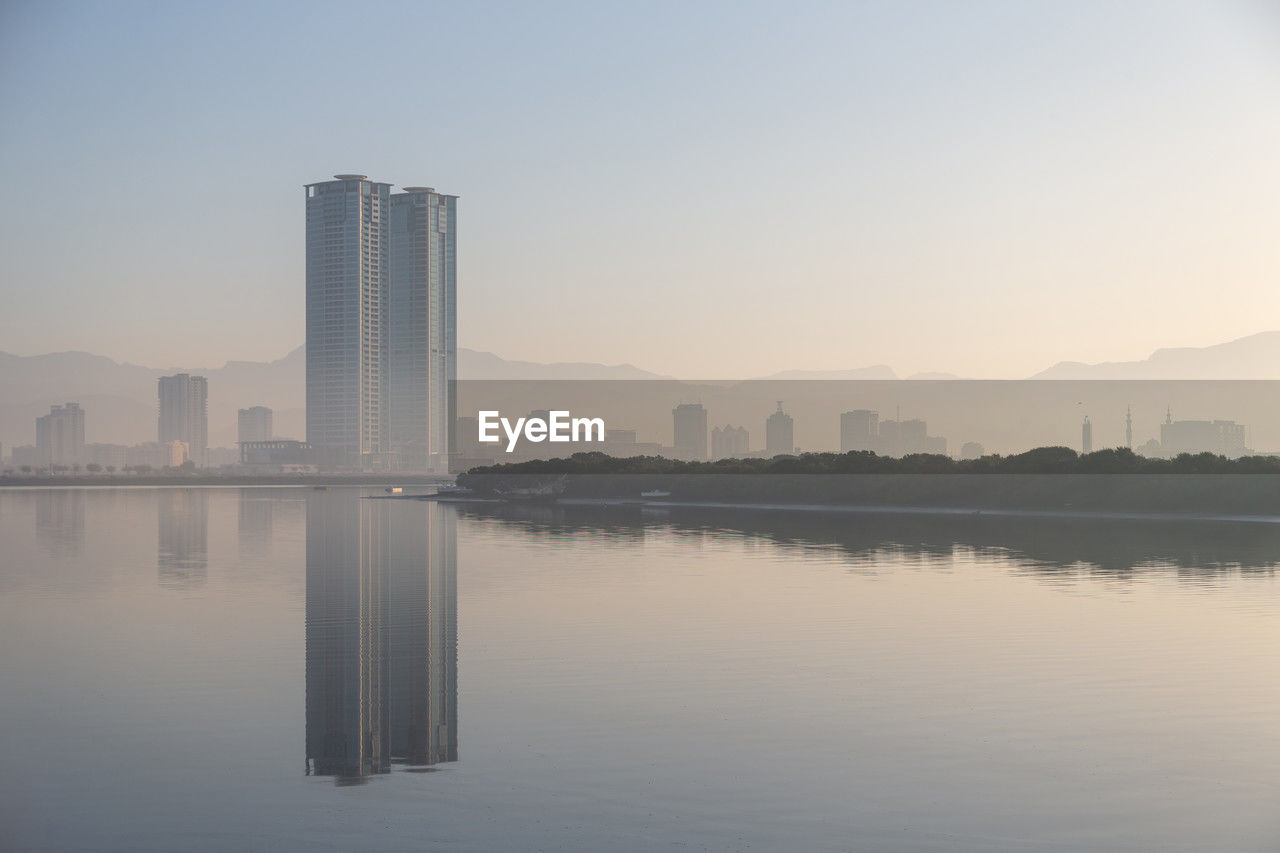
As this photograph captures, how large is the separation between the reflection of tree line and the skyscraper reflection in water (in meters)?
21.0

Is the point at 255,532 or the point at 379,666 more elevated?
the point at 379,666

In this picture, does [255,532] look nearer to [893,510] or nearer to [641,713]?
[641,713]

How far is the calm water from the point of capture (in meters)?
13.1

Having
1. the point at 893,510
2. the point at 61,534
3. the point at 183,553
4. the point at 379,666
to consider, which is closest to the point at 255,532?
the point at 61,534

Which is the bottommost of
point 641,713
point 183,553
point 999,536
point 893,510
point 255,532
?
point 893,510

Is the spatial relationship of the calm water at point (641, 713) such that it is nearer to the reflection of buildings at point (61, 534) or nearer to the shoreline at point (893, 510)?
the reflection of buildings at point (61, 534)

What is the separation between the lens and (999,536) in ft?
240

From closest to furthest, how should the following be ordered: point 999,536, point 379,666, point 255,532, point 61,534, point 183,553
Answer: point 379,666
point 183,553
point 999,536
point 61,534
point 255,532

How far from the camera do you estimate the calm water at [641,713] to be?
42.9 ft

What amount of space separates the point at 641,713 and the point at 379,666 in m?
6.83

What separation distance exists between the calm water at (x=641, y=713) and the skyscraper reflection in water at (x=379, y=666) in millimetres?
98

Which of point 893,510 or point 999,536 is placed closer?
point 999,536

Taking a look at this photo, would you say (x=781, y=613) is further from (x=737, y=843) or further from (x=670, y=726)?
(x=737, y=843)

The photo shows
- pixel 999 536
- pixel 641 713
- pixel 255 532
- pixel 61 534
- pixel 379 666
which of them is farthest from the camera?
pixel 255 532
